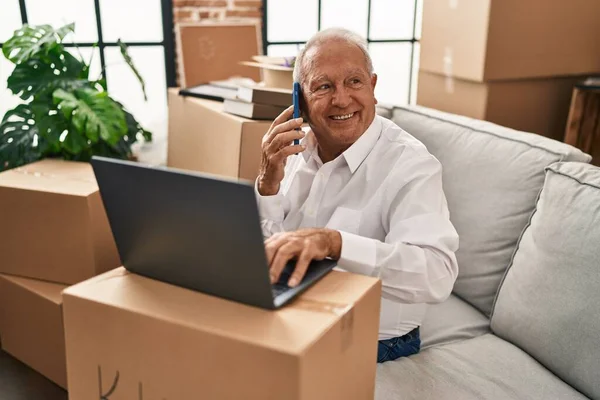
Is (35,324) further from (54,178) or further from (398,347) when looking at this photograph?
(398,347)

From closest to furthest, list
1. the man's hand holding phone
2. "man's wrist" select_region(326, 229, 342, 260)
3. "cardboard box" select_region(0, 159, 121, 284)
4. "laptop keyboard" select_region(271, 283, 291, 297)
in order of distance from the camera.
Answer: "laptop keyboard" select_region(271, 283, 291, 297)
"man's wrist" select_region(326, 229, 342, 260)
the man's hand holding phone
"cardboard box" select_region(0, 159, 121, 284)

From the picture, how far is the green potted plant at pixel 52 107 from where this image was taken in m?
2.00

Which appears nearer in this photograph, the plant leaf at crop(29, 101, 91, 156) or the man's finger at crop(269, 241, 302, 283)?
the man's finger at crop(269, 241, 302, 283)

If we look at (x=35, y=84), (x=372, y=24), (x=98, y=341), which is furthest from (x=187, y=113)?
(x=98, y=341)

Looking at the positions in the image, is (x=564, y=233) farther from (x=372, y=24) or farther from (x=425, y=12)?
(x=372, y=24)

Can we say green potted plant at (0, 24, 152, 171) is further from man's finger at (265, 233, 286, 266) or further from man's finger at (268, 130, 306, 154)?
man's finger at (265, 233, 286, 266)

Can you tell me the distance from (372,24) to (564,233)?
209 cm

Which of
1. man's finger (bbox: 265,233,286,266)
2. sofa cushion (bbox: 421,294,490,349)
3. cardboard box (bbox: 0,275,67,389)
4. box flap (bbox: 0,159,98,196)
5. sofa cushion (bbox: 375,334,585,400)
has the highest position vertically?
man's finger (bbox: 265,233,286,266)

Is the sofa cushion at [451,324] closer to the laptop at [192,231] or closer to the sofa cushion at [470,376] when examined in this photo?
the sofa cushion at [470,376]

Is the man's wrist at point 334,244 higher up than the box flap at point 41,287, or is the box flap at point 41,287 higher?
the man's wrist at point 334,244

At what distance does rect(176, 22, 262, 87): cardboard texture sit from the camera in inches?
103

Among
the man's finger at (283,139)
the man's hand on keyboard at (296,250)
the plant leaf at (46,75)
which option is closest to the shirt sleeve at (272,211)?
the man's finger at (283,139)

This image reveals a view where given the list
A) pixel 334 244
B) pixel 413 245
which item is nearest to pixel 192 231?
pixel 334 244

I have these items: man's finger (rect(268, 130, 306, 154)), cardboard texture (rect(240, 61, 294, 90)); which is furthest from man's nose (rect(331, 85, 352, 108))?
cardboard texture (rect(240, 61, 294, 90))
